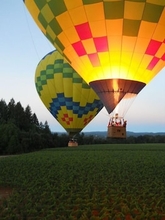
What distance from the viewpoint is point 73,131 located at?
92.2 ft

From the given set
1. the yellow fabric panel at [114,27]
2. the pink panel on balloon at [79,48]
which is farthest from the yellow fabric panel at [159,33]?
the pink panel on balloon at [79,48]

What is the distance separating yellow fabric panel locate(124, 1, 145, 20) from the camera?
1152 centimetres

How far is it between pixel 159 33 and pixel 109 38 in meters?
1.78

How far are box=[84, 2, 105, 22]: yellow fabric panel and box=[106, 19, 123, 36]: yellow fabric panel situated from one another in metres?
0.36

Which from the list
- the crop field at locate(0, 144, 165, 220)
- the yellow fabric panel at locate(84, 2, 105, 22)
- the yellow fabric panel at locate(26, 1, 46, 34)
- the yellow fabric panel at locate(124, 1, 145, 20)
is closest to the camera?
the crop field at locate(0, 144, 165, 220)

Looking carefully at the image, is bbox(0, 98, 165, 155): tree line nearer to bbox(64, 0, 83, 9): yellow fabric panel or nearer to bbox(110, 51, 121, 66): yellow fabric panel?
bbox(110, 51, 121, 66): yellow fabric panel

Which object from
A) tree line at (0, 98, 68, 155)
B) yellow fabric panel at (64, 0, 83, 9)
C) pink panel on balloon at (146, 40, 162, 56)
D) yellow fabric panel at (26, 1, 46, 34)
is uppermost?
yellow fabric panel at (26, 1, 46, 34)

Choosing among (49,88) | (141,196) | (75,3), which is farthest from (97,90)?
(49,88)

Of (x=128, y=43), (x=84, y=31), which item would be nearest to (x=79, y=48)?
(x=84, y=31)

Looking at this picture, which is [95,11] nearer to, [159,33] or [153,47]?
[159,33]

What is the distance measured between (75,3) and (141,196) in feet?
22.4

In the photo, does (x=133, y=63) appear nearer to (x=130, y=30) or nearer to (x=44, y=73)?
(x=130, y=30)

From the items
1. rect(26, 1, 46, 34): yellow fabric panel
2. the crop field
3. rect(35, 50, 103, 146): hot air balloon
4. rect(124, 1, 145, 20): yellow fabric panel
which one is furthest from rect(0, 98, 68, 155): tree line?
rect(124, 1, 145, 20): yellow fabric panel

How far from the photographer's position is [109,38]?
12523 millimetres
